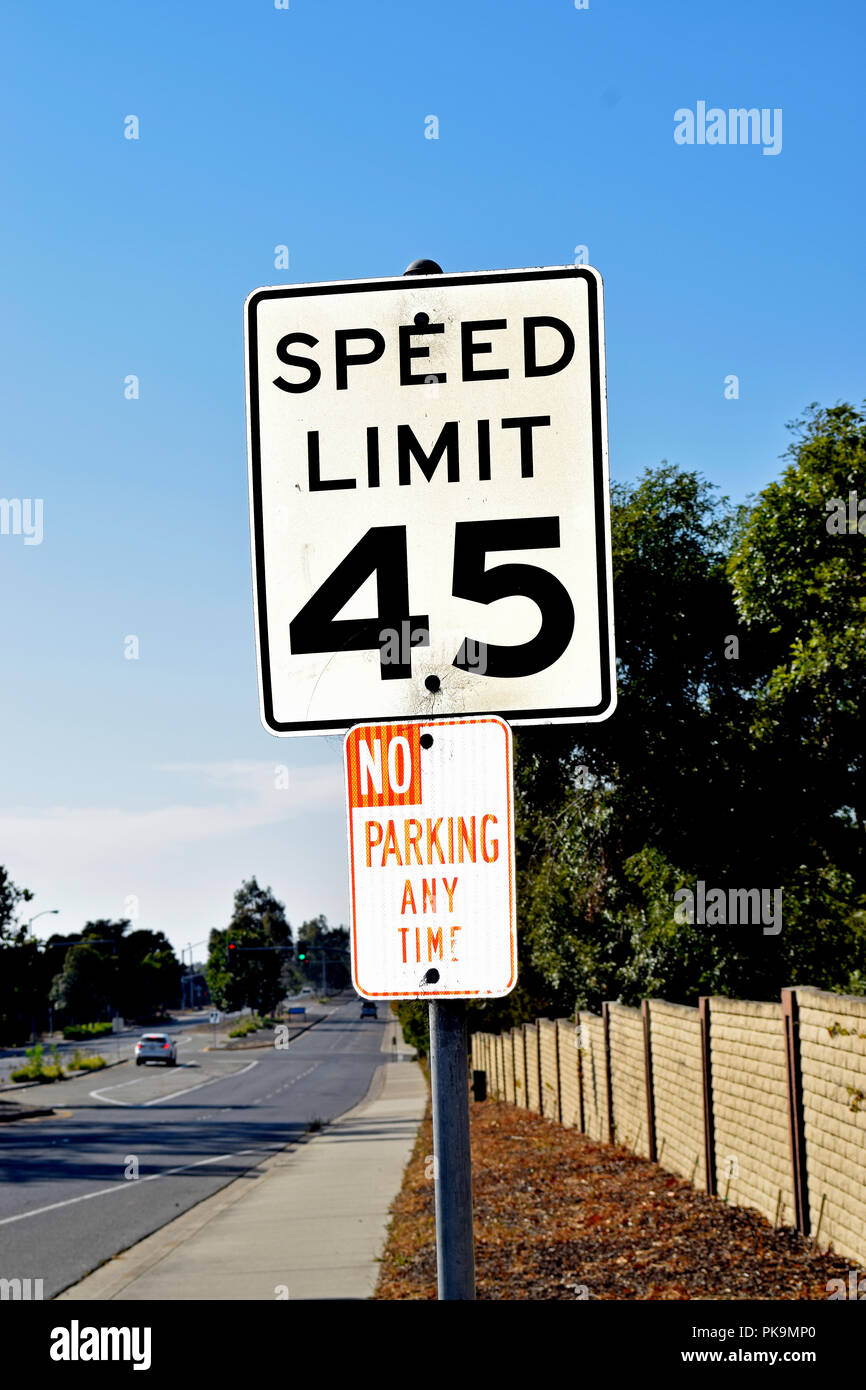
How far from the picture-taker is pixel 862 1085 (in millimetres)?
8203

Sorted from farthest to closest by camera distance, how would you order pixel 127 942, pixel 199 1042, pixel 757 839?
1. pixel 127 942
2. pixel 199 1042
3. pixel 757 839

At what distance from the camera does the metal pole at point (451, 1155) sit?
203cm

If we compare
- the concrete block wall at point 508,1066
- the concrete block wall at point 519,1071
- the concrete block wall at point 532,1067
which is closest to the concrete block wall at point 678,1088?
the concrete block wall at point 532,1067

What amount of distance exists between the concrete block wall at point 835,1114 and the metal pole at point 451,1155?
22.2 feet

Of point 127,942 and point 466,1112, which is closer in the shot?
point 466,1112

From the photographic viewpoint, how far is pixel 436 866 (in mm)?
2150

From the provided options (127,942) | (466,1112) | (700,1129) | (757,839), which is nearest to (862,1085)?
(700,1129)

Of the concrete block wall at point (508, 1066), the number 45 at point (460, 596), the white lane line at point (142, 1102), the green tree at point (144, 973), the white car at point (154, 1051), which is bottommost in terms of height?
the green tree at point (144, 973)

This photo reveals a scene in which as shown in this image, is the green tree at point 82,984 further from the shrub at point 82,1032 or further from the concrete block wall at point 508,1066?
the concrete block wall at point 508,1066

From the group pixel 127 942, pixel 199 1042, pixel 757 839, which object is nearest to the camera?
pixel 757 839

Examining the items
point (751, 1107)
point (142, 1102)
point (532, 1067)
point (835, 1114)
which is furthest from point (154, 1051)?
point (835, 1114)
